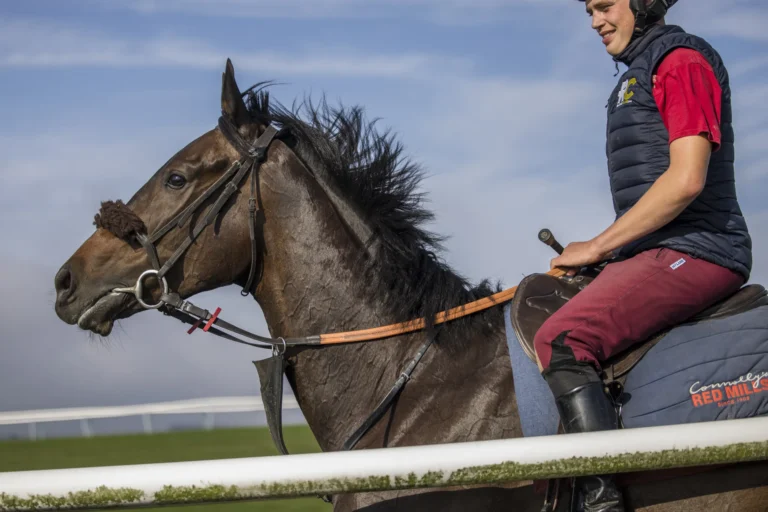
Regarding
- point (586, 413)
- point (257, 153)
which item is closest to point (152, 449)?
point (257, 153)

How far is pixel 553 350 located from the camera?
276 centimetres

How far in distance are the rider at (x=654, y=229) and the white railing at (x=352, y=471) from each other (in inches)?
14.2

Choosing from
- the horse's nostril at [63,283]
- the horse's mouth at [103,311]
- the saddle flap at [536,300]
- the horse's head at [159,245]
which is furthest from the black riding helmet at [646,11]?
the horse's nostril at [63,283]

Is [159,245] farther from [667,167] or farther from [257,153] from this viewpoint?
[667,167]

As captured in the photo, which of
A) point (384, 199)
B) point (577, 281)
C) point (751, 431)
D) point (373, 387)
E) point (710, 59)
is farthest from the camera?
point (384, 199)

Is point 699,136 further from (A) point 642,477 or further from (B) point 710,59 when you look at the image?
(A) point 642,477

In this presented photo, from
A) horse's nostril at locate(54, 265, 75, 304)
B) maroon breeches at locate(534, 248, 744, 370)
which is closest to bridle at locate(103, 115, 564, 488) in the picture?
horse's nostril at locate(54, 265, 75, 304)

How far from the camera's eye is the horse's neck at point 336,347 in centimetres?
331

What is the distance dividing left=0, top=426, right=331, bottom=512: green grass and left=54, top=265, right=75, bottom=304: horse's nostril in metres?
3.88

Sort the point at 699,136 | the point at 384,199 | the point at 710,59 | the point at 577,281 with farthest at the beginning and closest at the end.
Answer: the point at 384,199
the point at 577,281
the point at 710,59
the point at 699,136

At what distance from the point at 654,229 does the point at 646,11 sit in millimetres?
942

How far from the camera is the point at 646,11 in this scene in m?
3.05

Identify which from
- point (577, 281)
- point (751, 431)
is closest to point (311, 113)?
point (577, 281)

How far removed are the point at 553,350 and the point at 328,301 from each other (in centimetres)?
122
